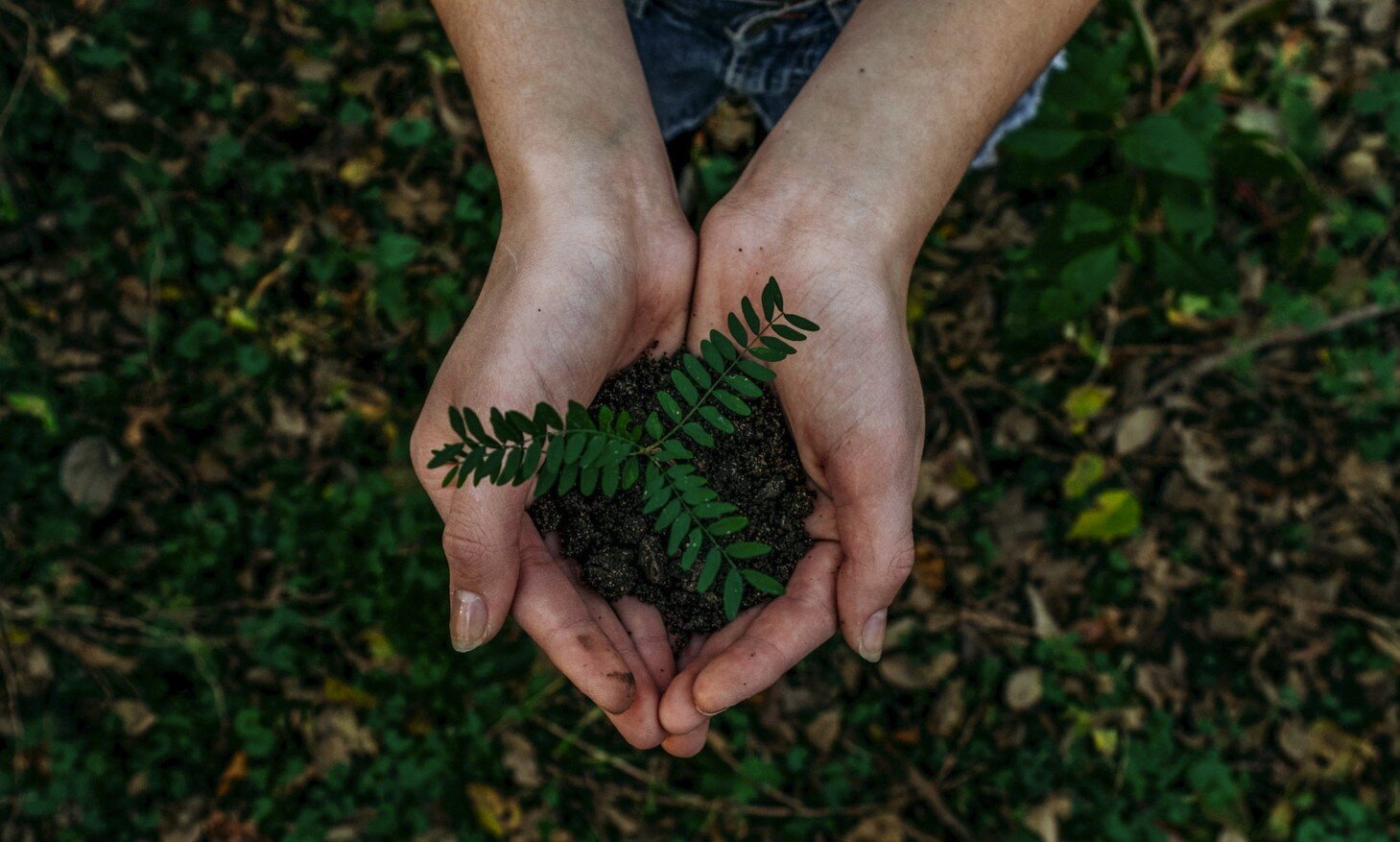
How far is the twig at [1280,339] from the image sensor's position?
156 inches

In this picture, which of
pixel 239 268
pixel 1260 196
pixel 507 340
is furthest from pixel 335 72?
pixel 1260 196

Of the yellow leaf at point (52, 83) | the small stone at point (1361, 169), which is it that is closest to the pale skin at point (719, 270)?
the small stone at point (1361, 169)

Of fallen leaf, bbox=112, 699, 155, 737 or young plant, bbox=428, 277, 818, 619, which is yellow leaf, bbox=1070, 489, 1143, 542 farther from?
fallen leaf, bbox=112, 699, 155, 737

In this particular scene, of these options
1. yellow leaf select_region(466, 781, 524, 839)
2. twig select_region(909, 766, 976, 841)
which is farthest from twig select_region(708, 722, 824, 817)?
yellow leaf select_region(466, 781, 524, 839)

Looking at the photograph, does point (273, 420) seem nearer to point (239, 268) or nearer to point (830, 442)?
point (239, 268)

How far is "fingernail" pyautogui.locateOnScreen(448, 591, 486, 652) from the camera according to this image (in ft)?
7.54

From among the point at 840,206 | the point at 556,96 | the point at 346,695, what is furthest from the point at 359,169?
the point at 840,206

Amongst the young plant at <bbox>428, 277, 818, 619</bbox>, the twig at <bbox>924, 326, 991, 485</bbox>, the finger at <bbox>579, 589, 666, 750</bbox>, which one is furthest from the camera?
the twig at <bbox>924, 326, 991, 485</bbox>

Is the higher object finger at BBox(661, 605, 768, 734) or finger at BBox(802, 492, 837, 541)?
finger at BBox(802, 492, 837, 541)

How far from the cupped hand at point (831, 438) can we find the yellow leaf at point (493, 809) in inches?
56.9

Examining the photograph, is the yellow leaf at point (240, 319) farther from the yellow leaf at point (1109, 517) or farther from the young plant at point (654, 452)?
the yellow leaf at point (1109, 517)

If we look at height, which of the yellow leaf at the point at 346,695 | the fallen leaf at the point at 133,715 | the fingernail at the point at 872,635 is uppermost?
the fingernail at the point at 872,635

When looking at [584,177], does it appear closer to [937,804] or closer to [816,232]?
[816,232]

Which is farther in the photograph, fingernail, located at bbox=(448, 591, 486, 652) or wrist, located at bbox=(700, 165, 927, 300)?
wrist, located at bbox=(700, 165, 927, 300)
